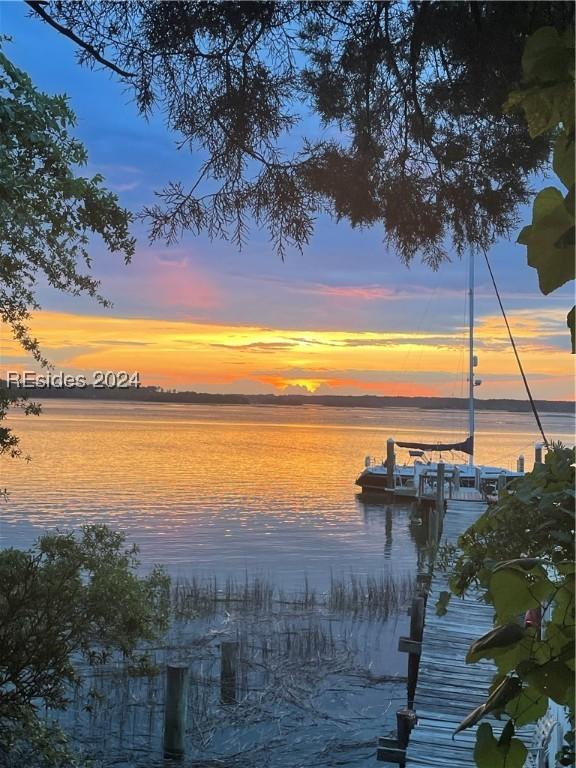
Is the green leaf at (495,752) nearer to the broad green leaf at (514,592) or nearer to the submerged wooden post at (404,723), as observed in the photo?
the broad green leaf at (514,592)

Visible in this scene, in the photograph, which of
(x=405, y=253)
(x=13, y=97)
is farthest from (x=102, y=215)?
(x=405, y=253)

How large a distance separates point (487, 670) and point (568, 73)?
5.66 metres

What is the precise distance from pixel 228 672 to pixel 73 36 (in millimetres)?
6996

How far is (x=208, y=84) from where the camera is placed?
3.07m

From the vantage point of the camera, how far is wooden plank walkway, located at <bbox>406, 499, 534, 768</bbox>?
13.0 feet

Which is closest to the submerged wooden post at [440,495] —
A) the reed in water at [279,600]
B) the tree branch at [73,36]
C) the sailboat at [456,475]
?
the sailboat at [456,475]

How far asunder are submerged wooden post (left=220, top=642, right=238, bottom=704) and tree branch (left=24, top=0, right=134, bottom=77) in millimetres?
6711

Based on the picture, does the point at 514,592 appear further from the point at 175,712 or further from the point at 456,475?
the point at 456,475

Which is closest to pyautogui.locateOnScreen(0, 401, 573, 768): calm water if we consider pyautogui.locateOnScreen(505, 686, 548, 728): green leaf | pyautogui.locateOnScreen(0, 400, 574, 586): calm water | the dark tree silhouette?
pyautogui.locateOnScreen(0, 400, 574, 586): calm water

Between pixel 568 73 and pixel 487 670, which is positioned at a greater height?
pixel 568 73

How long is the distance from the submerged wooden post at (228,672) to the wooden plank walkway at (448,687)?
2.42m

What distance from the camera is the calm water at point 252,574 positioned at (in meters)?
7.05

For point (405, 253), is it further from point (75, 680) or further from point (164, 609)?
point (75, 680)

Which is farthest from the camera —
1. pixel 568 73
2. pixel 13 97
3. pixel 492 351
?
pixel 492 351
